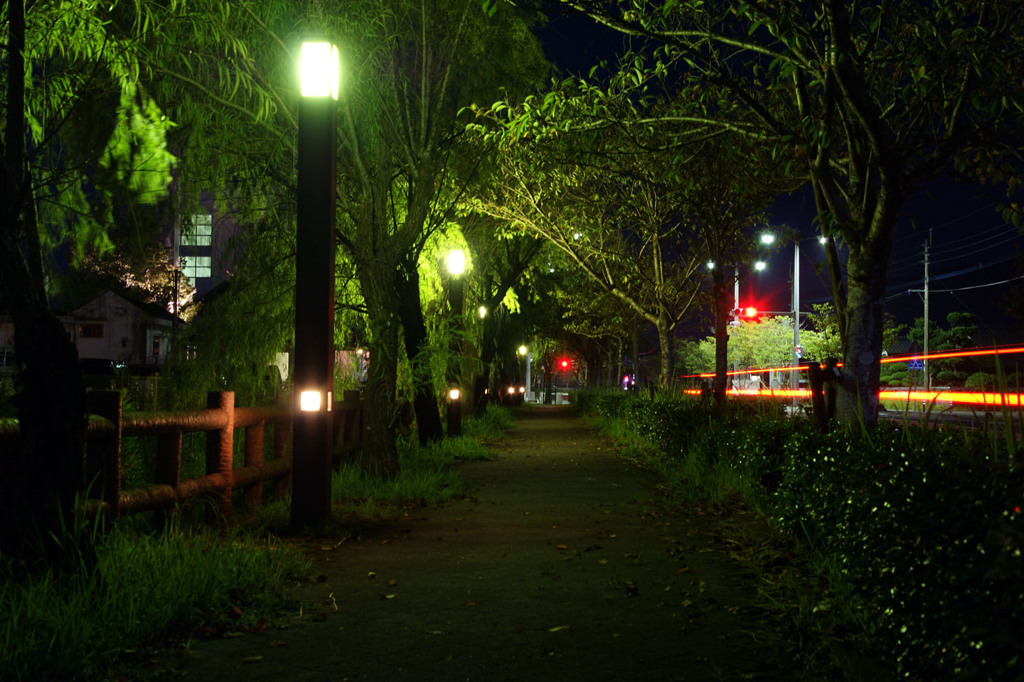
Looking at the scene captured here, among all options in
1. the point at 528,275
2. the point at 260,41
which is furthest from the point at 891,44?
the point at 528,275

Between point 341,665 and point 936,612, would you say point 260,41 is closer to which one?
point 341,665

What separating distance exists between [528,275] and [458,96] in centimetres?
1286

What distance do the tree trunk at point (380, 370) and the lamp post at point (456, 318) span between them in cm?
353

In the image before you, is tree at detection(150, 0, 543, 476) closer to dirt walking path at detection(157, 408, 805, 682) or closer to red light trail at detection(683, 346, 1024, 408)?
dirt walking path at detection(157, 408, 805, 682)

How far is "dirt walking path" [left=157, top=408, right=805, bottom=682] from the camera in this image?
15.6 ft

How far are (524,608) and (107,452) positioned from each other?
132 inches

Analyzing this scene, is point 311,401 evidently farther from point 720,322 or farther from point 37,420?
point 720,322

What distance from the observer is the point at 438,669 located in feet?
15.5

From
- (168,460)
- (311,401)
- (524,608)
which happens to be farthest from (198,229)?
(524,608)

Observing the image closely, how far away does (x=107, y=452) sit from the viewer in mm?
6699

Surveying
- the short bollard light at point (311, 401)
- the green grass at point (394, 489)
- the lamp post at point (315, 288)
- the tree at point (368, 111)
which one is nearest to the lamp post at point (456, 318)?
the green grass at point (394, 489)

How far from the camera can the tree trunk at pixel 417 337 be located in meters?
17.8

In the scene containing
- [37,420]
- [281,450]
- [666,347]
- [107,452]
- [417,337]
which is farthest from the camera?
[666,347]

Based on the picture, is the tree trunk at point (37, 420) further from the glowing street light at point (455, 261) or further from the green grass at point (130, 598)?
the glowing street light at point (455, 261)
